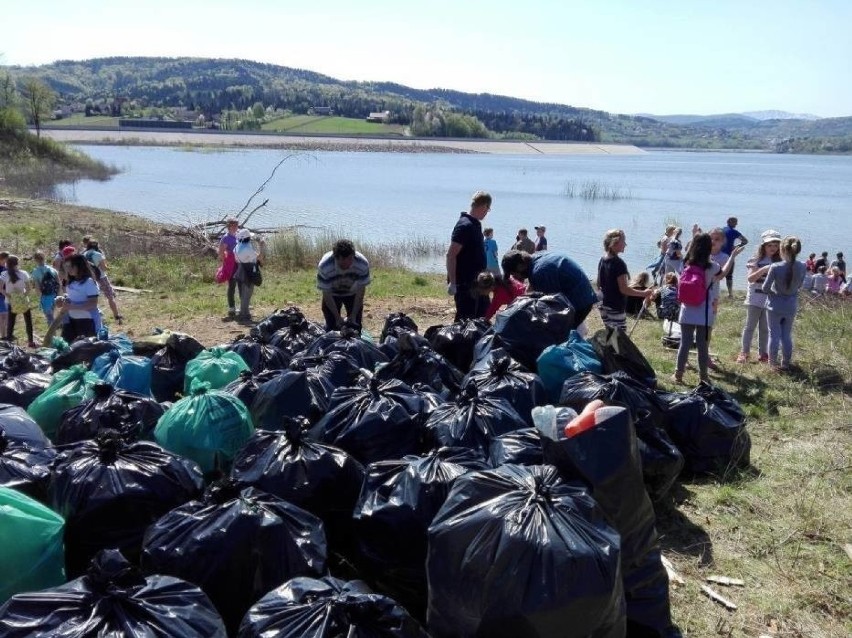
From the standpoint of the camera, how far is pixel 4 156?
36875 mm

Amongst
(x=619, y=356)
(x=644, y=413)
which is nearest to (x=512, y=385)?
(x=644, y=413)

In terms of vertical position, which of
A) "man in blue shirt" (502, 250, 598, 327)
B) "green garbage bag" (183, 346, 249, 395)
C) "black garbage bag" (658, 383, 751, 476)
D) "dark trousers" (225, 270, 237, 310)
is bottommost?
"dark trousers" (225, 270, 237, 310)

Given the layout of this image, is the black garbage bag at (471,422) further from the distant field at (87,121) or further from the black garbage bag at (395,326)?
the distant field at (87,121)

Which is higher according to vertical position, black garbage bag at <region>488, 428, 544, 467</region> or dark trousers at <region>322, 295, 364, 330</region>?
black garbage bag at <region>488, 428, 544, 467</region>

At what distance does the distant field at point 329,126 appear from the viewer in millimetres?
96312

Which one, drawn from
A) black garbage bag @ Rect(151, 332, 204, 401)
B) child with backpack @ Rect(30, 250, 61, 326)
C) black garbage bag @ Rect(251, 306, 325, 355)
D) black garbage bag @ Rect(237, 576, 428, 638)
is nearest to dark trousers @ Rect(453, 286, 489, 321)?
black garbage bag @ Rect(251, 306, 325, 355)

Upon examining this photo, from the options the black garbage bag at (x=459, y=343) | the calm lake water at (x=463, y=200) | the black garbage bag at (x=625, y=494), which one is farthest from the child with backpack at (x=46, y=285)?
the calm lake water at (x=463, y=200)

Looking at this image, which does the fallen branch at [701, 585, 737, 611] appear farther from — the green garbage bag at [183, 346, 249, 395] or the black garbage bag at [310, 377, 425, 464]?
the green garbage bag at [183, 346, 249, 395]

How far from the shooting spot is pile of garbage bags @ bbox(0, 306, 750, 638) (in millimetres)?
2355

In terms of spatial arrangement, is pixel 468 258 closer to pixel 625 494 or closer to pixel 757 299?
pixel 757 299

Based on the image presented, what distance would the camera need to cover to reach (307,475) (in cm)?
329

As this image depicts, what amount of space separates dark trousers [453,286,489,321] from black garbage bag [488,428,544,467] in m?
3.10

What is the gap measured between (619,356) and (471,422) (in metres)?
1.81

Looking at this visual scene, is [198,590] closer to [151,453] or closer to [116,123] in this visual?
[151,453]
